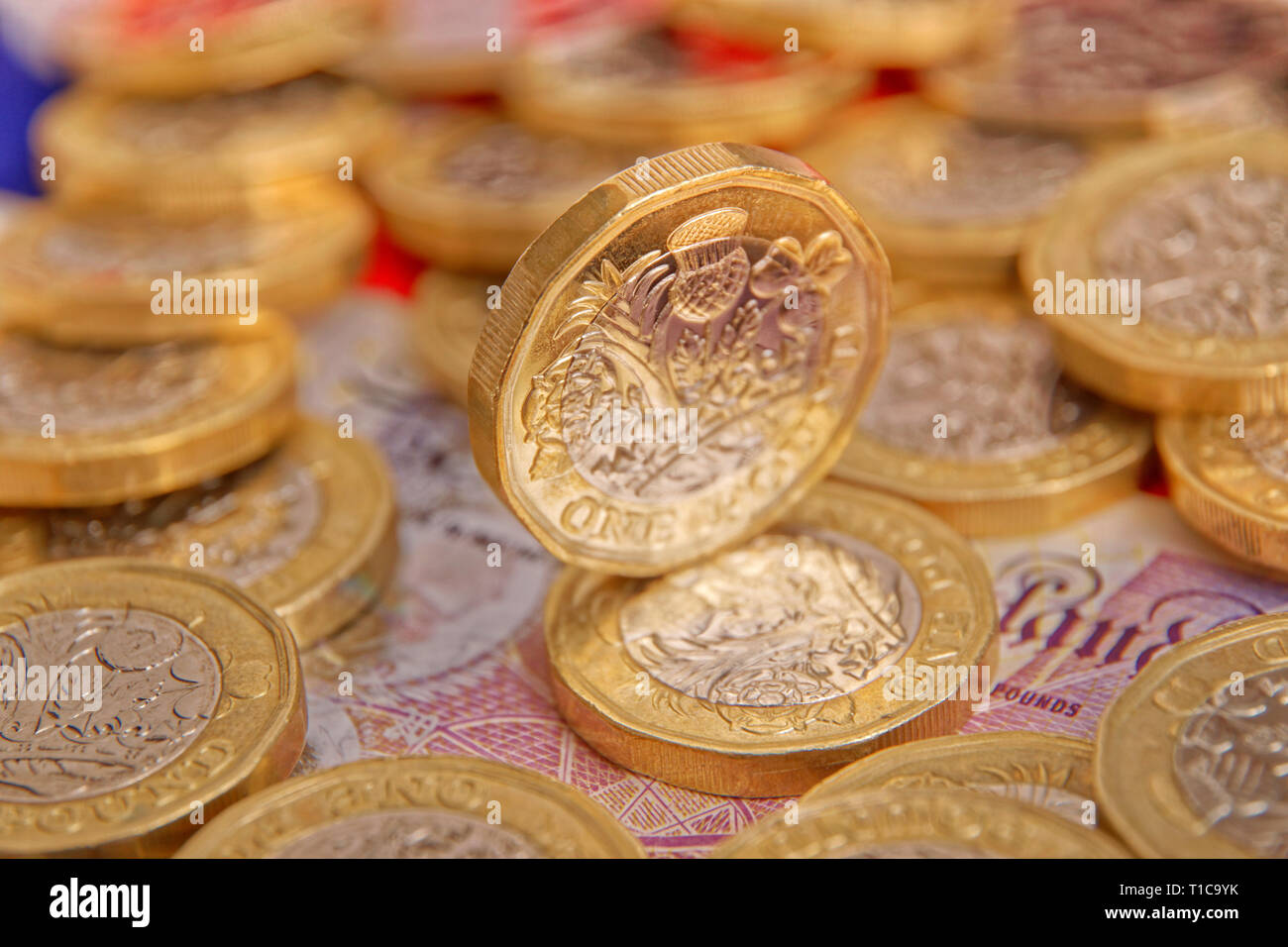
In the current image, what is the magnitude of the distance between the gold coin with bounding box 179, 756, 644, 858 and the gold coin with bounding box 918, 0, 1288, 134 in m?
2.11

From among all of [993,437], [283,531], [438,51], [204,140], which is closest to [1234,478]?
[993,437]

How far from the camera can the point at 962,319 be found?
2693mm

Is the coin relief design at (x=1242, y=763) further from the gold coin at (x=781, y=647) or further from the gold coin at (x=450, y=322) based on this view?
the gold coin at (x=450, y=322)

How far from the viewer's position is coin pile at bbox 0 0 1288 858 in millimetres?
1656

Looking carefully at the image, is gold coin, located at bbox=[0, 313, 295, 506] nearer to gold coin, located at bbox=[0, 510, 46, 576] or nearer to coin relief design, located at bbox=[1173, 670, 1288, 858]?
gold coin, located at bbox=[0, 510, 46, 576]

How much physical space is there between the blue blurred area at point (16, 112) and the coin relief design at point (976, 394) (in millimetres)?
2567

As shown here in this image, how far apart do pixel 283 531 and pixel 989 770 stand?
3.96ft

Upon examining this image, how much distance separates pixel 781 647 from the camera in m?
1.92

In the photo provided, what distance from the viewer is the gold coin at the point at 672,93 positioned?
10.0 feet

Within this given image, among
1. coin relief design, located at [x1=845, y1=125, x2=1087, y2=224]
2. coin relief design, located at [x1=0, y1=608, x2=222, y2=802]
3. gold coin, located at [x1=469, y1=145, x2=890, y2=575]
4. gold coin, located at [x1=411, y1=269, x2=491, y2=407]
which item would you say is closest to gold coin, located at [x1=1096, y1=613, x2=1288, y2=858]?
gold coin, located at [x1=469, y1=145, x2=890, y2=575]

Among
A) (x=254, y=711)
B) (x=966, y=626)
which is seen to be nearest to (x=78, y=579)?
(x=254, y=711)

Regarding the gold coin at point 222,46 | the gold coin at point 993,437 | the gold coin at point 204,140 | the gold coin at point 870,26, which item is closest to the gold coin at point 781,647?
the gold coin at point 993,437

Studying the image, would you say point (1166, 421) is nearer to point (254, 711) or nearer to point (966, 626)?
point (966, 626)
